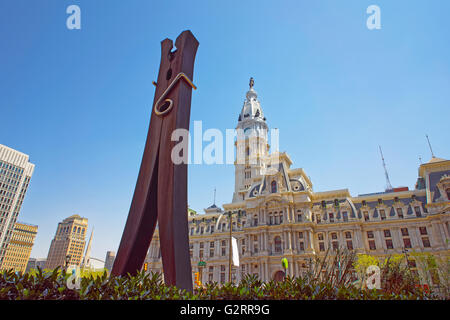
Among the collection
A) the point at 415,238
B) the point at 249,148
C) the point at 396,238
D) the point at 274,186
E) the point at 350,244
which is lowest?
the point at 350,244

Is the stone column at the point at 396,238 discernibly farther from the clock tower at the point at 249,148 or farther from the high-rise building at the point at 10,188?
the high-rise building at the point at 10,188

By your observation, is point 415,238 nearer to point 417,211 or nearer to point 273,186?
point 417,211

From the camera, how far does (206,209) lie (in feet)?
237

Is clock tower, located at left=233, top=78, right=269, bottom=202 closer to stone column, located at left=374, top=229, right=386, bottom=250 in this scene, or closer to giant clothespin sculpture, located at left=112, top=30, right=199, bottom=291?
stone column, located at left=374, top=229, right=386, bottom=250

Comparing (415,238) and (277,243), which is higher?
(415,238)

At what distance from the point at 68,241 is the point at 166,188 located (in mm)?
142434

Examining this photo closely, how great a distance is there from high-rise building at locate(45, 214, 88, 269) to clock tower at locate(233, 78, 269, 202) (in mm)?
95854

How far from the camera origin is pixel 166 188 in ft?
34.1

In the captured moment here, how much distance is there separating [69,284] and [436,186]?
5054 cm

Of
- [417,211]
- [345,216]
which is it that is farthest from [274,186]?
[417,211]

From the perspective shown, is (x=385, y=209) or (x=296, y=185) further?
(x=296, y=185)

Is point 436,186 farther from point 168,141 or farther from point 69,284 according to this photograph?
point 69,284

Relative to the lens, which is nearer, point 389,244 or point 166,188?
point 166,188
